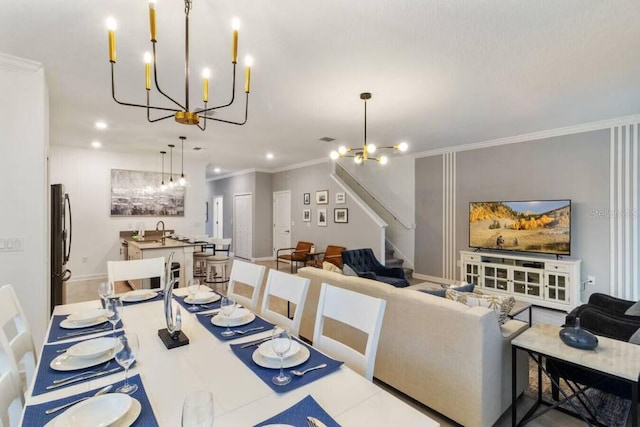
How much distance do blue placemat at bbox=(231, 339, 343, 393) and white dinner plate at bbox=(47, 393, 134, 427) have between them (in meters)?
0.45

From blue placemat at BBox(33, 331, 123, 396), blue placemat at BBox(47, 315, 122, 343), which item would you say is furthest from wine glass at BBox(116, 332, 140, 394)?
blue placemat at BBox(47, 315, 122, 343)

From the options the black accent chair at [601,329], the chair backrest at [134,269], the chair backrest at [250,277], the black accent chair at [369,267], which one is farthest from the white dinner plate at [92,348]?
the black accent chair at [369,267]

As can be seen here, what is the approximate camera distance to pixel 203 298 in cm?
214

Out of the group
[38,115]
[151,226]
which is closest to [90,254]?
[151,226]

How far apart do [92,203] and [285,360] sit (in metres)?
6.98

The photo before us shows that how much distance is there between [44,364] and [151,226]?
650cm

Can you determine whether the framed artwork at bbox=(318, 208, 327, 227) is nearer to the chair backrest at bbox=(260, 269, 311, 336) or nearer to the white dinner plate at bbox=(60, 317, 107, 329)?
the chair backrest at bbox=(260, 269, 311, 336)

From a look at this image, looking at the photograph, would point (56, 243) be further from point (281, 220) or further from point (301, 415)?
point (281, 220)

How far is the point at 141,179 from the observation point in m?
7.05

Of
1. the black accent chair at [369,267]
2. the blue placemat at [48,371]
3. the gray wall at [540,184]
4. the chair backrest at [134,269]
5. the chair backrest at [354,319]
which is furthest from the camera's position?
the black accent chair at [369,267]

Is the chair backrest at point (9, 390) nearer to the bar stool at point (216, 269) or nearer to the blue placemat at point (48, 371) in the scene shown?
the blue placemat at point (48, 371)

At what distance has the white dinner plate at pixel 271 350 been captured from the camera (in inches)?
52.3

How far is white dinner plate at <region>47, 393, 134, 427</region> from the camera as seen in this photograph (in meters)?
0.92

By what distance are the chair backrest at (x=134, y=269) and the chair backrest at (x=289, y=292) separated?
103cm
